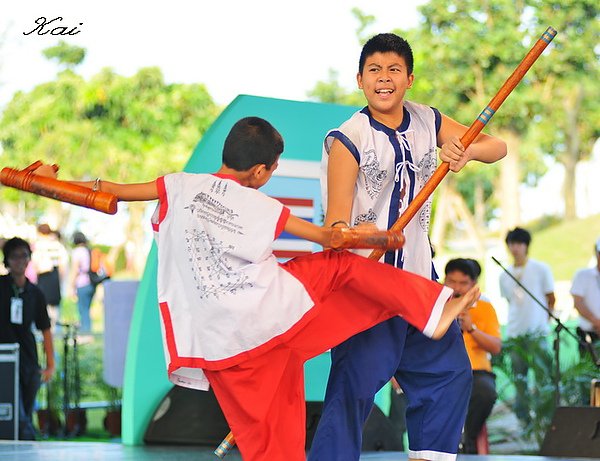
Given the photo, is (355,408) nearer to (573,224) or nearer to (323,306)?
(323,306)

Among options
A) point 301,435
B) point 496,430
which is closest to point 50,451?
point 301,435

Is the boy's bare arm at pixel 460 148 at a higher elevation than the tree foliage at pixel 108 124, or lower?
lower

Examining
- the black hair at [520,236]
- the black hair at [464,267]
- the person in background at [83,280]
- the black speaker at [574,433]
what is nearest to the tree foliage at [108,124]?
the person in background at [83,280]

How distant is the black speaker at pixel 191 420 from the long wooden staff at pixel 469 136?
2.69 m

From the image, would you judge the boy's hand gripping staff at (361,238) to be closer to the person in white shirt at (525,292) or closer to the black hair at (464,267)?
the black hair at (464,267)

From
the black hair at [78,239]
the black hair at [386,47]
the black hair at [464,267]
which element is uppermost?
the black hair at [386,47]

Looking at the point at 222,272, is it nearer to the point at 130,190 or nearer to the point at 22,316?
the point at 130,190

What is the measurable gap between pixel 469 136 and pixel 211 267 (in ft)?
2.82

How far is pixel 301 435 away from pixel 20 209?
3288 centimetres

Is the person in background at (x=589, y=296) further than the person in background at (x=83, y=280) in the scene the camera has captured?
No

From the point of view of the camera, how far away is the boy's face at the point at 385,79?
3631 millimetres

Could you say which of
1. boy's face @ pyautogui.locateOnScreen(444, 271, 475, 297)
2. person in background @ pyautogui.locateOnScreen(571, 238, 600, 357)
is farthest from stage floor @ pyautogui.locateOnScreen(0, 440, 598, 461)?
person in background @ pyautogui.locateOnScreen(571, 238, 600, 357)

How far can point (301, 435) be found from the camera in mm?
3580

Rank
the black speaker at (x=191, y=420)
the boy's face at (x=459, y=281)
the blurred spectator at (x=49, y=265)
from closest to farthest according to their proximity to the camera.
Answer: the black speaker at (x=191, y=420)
the boy's face at (x=459, y=281)
the blurred spectator at (x=49, y=265)
